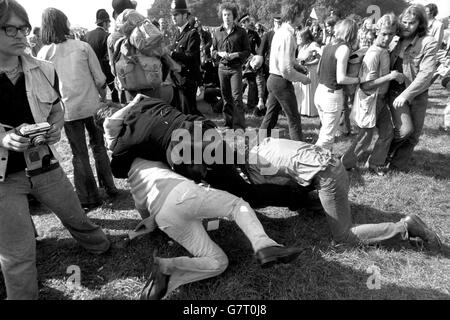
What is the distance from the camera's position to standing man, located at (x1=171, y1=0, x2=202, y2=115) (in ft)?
16.4

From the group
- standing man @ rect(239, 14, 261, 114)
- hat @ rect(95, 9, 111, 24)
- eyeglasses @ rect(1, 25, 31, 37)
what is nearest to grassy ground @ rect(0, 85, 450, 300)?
eyeglasses @ rect(1, 25, 31, 37)

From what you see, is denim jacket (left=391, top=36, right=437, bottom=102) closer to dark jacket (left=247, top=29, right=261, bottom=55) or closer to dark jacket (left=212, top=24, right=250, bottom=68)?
dark jacket (left=212, top=24, right=250, bottom=68)

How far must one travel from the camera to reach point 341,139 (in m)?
5.75

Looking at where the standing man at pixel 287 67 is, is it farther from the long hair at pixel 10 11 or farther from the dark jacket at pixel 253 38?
the dark jacket at pixel 253 38

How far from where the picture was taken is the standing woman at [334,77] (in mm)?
4027

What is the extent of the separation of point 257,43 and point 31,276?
23.3 ft

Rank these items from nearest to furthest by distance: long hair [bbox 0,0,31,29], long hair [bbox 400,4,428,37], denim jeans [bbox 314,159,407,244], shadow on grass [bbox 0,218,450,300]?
long hair [bbox 0,0,31,29] → shadow on grass [bbox 0,218,450,300] → denim jeans [bbox 314,159,407,244] → long hair [bbox 400,4,428,37]

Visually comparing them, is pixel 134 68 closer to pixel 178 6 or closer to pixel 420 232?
pixel 178 6

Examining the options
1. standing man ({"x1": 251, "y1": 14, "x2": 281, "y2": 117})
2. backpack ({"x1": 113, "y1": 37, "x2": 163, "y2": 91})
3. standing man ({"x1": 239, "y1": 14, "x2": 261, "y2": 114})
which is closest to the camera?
backpack ({"x1": 113, "y1": 37, "x2": 163, "y2": 91})

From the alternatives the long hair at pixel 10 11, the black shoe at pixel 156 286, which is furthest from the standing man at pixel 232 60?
the black shoe at pixel 156 286

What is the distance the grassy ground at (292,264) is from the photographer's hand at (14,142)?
1.22 meters

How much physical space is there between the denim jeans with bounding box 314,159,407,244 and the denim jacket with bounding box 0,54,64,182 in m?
2.09
